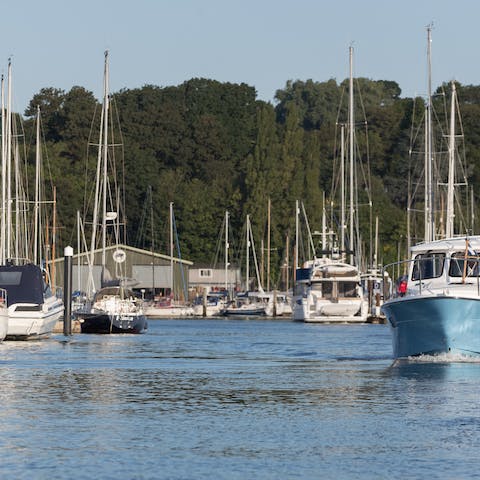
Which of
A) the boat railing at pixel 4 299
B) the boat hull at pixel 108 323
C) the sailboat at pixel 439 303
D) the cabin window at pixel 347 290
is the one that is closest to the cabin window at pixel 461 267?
the sailboat at pixel 439 303

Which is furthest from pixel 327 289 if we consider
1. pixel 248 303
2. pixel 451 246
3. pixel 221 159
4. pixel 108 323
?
pixel 221 159

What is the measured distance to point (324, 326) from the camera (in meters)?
90.9

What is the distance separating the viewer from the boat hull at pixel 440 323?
39.5 metres

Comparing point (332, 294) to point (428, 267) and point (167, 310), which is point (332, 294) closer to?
point (167, 310)

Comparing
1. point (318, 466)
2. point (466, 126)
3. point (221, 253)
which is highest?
point (466, 126)

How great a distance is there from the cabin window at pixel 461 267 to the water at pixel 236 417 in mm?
3046

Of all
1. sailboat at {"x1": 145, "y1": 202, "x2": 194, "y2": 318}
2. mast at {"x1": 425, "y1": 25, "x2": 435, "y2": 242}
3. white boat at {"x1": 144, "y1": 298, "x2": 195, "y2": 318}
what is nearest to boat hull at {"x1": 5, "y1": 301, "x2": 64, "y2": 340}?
mast at {"x1": 425, "y1": 25, "x2": 435, "y2": 242}

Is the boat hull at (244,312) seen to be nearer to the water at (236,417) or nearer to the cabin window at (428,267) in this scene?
the water at (236,417)

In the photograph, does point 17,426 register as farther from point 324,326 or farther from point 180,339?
point 324,326

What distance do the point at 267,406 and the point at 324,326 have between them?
59.7 meters

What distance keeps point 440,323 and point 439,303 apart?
650mm

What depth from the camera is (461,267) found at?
42938mm

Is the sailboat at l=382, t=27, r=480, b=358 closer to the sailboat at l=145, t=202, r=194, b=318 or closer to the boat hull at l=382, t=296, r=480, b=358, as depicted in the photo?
the boat hull at l=382, t=296, r=480, b=358

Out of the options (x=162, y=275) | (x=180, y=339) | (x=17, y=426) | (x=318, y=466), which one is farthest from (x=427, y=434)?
(x=162, y=275)
